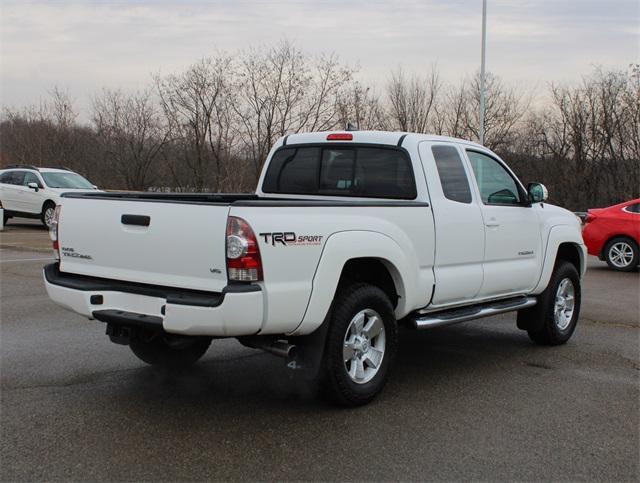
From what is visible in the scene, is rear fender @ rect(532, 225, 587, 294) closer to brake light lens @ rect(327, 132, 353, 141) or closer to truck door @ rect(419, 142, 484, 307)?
truck door @ rect(419, 142, 484, 307)

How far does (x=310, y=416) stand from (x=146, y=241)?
160cm

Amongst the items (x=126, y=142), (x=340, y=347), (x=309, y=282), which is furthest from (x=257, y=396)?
(x=126, y=142)

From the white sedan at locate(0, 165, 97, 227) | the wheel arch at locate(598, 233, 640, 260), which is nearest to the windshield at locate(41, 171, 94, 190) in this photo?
the white sedan at locate(0, 165, 97, 227)

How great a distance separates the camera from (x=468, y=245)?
5.79 metres

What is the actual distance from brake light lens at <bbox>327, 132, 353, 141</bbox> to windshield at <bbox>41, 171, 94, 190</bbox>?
15.1m

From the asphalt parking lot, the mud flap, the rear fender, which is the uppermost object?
the rear fender

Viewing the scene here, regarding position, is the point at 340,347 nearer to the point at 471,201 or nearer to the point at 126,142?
the point at 471,201

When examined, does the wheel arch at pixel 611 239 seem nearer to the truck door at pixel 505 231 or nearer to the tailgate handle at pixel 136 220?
the truck door at pixel 505 231

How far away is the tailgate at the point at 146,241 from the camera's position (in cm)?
412

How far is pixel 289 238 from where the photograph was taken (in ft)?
13.9

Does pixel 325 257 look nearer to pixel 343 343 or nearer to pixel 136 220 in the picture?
pixel 343 343

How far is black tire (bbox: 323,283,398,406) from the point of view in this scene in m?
4.61

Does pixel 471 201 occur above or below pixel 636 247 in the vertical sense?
above

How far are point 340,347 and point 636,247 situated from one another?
34.6 feet
